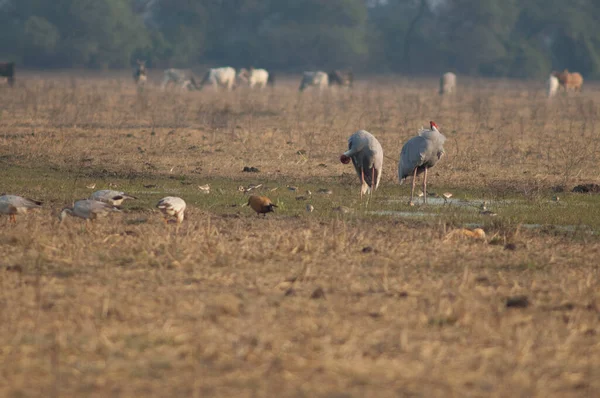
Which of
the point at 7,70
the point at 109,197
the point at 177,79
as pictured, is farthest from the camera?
the point at 177,79

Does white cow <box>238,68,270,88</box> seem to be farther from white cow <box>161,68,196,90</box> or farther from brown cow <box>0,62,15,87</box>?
brown cow <box>0,62,15,87</box>

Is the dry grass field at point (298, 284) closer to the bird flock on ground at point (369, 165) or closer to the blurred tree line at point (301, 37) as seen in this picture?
the bird flock on ground at point (369, 165)

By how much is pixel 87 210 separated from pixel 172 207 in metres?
0.64

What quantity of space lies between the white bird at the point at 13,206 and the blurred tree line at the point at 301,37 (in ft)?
153

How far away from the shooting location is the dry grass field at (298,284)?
4277 mm

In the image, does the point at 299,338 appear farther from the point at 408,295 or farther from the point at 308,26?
the point at 308,26

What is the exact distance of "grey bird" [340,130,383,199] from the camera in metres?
10.3

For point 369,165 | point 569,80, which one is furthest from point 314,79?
point 369,165

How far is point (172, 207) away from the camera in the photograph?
7.97 m

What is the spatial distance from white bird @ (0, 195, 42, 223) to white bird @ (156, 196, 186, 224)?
0.98m

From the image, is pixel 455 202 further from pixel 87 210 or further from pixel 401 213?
pixel 87 210

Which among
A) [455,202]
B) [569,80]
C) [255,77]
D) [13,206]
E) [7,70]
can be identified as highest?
[569,80]

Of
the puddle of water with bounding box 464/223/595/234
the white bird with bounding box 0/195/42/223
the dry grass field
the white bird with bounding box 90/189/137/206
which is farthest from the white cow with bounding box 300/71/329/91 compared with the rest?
the white bird with bounding box 0/195/42/223

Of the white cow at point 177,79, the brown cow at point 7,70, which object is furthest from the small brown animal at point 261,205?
the white cow at point 177,79
